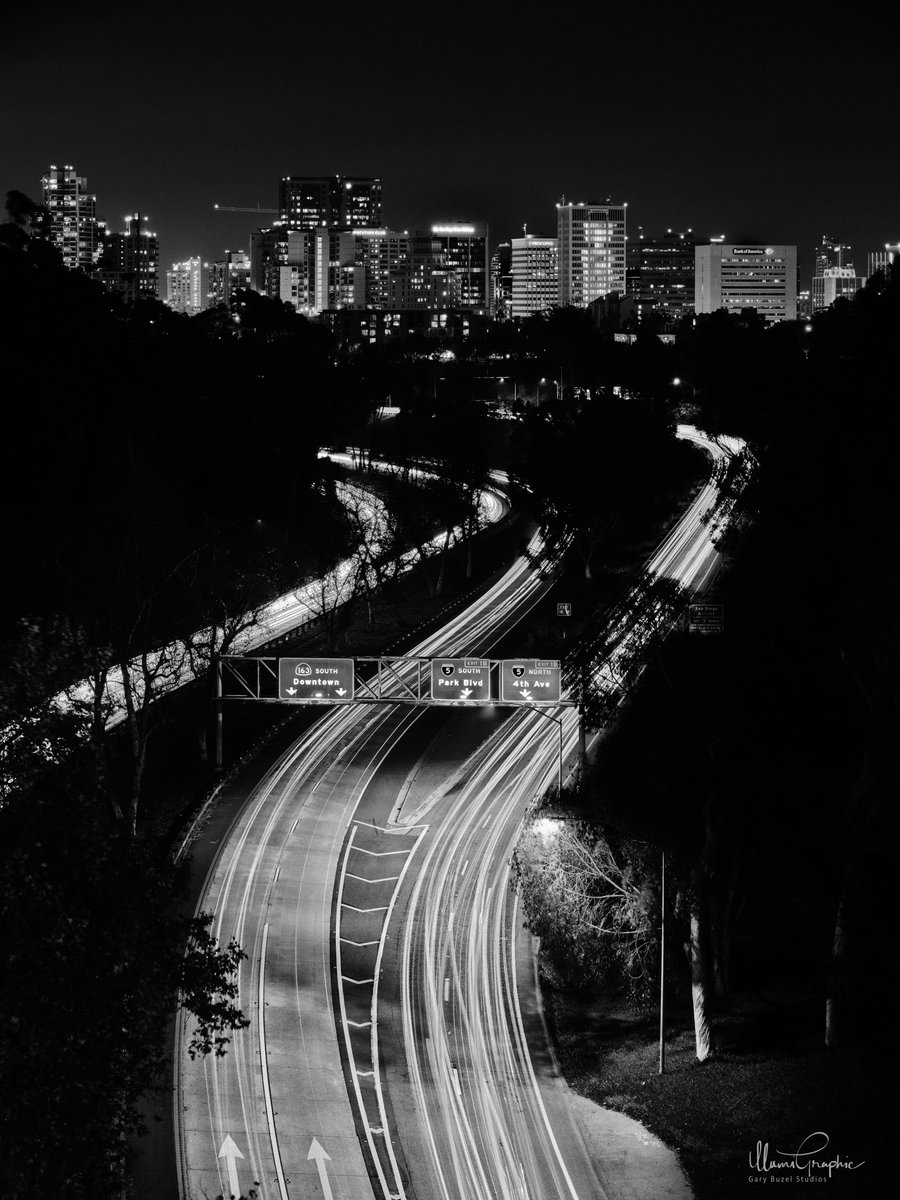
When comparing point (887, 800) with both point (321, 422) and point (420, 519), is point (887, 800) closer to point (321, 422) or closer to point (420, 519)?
point (420, 519)

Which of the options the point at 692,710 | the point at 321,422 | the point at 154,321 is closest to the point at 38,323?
the point at 321,422

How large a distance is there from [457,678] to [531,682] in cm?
199

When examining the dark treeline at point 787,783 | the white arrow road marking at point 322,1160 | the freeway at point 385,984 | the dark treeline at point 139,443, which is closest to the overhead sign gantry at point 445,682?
the dark treeline at point 787,783

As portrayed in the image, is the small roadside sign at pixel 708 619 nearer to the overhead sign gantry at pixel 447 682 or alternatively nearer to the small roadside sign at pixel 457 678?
the overhead sign gantry at pixel 447 682

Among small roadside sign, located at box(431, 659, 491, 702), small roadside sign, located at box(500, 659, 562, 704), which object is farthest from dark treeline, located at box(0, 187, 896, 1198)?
small roadside sign, located at box(431, 659, 491, 702)

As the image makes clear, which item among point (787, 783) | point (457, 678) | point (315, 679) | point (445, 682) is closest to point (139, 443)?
point (315, 679)

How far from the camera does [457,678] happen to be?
3528 centimetres

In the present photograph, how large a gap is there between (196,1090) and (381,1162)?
3.76 metres

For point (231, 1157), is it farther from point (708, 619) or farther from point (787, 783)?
point (708, 619)

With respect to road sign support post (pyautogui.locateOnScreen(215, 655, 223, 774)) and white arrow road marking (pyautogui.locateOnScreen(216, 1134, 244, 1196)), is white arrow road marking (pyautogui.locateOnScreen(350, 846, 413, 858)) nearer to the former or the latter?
road sign support post (pyautogui.locateOnScreen(215, 655, 223, 774))

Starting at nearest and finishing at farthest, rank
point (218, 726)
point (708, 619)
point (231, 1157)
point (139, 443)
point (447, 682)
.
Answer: point (231, 1157) < point (708, 619) < point (447, 682) < point (218, 726) < point (139, 443)

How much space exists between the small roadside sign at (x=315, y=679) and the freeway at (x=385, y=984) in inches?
130

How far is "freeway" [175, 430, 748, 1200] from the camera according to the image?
20.8 m

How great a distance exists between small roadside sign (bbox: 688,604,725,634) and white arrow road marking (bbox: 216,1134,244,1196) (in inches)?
597
